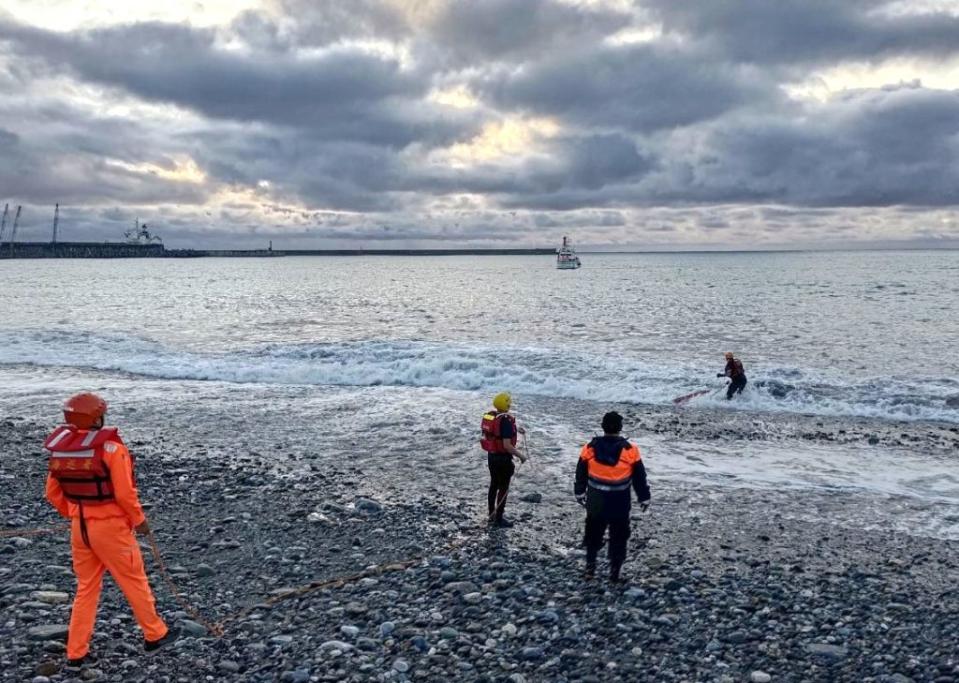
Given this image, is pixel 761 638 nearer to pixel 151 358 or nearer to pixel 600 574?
pixel 600 574

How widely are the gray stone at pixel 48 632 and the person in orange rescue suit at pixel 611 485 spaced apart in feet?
19.8

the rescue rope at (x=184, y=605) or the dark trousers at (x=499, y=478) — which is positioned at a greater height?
the dark trousers at (x=499, y=478)

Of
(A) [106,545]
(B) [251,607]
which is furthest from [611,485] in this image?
(A) [106,545]

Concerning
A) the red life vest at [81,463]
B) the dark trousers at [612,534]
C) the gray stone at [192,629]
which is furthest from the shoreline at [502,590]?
the red life vest at [81,463]

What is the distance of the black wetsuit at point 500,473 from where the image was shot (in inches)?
434

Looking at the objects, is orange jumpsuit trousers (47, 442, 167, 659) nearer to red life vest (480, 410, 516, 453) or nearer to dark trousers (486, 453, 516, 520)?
red life vest (480, 410, 516, 453)

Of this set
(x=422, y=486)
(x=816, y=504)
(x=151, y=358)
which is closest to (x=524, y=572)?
(x=422, y=486)

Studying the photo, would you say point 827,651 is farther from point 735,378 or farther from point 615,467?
point 735,378

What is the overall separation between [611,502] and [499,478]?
2.79 meters

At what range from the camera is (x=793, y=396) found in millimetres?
24047

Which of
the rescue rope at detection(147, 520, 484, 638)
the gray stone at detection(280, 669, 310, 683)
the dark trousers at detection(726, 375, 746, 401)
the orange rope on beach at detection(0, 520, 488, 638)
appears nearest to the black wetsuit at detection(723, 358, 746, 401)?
the dark trousers at detection(726, 375, 746, 401)

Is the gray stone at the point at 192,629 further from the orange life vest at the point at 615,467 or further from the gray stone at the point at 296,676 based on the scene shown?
the orange life vest at the point at 615,467

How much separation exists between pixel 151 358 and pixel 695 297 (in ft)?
202

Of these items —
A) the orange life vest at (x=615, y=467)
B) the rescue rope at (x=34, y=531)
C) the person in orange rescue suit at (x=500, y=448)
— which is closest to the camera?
the orange life vest at (x=615, y=467)
